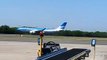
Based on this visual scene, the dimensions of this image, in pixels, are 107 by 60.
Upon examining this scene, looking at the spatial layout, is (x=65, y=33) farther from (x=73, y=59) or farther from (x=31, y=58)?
(x=73, y=59)

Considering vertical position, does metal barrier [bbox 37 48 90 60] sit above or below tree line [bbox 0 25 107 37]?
below

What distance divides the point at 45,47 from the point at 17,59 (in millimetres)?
2269

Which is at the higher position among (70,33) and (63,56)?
(70,33)

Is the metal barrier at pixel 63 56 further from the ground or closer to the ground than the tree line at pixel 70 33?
closer to the ground

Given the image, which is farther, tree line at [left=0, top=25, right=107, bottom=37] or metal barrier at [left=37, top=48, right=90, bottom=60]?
tree line at [left=0, top=25, right=107, bottom=37]

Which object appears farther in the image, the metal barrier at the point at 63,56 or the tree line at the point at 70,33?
the tree line at the point at 70,33

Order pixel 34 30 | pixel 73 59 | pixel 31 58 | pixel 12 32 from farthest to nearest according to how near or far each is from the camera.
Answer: pixel 34 30 → pixel 12 32 → pixel 31 58 → pixel 73 59

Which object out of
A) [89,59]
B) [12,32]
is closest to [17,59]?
[89,59]

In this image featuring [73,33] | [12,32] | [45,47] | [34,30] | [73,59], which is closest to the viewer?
[73,59]

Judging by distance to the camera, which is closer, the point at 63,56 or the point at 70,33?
the point at 63,56

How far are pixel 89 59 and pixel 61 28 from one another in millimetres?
94701

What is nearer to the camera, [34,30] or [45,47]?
[45,47]

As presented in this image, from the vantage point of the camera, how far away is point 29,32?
130m

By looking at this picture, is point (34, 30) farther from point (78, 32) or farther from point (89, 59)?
point (89, 59)
